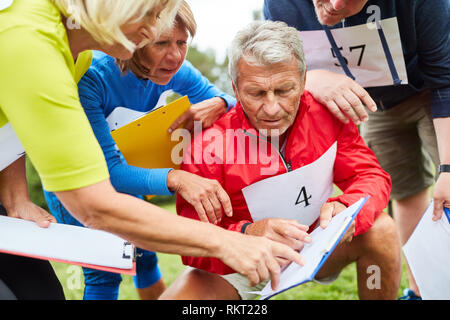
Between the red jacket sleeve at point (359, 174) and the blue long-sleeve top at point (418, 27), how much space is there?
0.36m

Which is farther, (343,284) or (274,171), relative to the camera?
(343,284)

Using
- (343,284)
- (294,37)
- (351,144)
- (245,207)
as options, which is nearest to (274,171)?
(245,207)

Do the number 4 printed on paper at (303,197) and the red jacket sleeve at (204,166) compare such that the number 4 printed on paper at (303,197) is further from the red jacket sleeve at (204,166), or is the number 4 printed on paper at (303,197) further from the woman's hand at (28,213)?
the woman's hand at (28,213)

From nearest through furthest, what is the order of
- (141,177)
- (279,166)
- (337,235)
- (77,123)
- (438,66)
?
(77,123) → (337,235) → (141,177) → (279,166) → (438,66)

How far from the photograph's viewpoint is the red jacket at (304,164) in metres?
1.61

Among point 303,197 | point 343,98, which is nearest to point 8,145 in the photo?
point 303,197

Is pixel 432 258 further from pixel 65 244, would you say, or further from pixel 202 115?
pixel 65 244

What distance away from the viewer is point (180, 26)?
1.59 metres

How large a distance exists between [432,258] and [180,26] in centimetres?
127

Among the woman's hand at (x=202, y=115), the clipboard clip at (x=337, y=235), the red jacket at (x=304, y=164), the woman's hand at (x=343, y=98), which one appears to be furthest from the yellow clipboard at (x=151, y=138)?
the clipboard clip at (x=337, y=235)

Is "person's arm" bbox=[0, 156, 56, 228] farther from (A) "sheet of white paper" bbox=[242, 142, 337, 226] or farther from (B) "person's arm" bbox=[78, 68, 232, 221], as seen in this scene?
(A) "sheet of white paper" bbox=[242, 142, 337, 226]

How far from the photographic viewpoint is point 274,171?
1.65m

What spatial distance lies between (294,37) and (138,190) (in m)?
0.81
